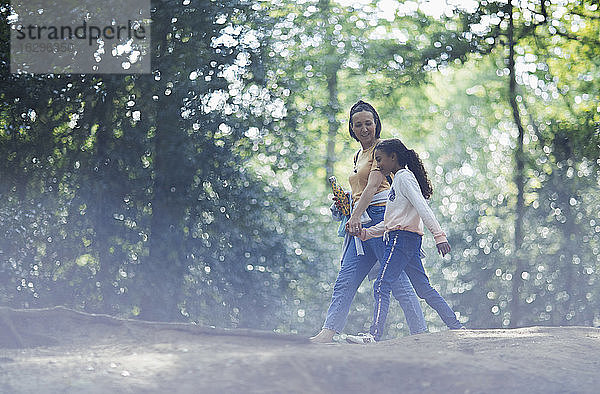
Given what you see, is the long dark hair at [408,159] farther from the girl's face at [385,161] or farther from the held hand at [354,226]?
the held hand at [354,226]

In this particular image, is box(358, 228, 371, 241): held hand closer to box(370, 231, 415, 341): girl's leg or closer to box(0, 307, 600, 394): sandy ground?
box(370, 231, 415, 341): girl's leg

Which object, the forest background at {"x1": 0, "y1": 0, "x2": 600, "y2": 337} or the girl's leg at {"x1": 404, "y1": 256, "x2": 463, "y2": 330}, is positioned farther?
the forest background at {"x1": 0, "y1": 0, "x2": 600, "y2": 337}

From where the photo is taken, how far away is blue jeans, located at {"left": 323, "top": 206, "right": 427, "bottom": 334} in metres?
4.63

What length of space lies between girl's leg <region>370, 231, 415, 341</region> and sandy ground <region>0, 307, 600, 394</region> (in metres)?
0.42

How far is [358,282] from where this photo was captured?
477 centimetres

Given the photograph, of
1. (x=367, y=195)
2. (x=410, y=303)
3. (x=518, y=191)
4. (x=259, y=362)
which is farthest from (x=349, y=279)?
(x=518, y=191)

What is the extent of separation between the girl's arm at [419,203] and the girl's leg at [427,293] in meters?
0.32

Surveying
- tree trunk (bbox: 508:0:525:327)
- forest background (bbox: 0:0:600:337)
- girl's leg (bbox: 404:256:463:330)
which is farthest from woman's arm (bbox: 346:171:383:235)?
tree trunk (bbox: 508:0:525:327)

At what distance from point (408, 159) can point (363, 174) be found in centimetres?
31

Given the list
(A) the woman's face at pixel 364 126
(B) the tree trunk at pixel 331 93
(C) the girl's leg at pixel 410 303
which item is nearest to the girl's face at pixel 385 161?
(A) the woman's face at pixel 364 126

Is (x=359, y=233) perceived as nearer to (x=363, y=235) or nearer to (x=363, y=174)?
(x=363, y=235)

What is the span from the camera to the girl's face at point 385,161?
4.53 meters

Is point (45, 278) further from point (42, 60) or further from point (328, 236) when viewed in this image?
point (328, 236)

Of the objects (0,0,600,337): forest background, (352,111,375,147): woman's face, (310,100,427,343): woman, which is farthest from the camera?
(0,0,600,337): forest background
